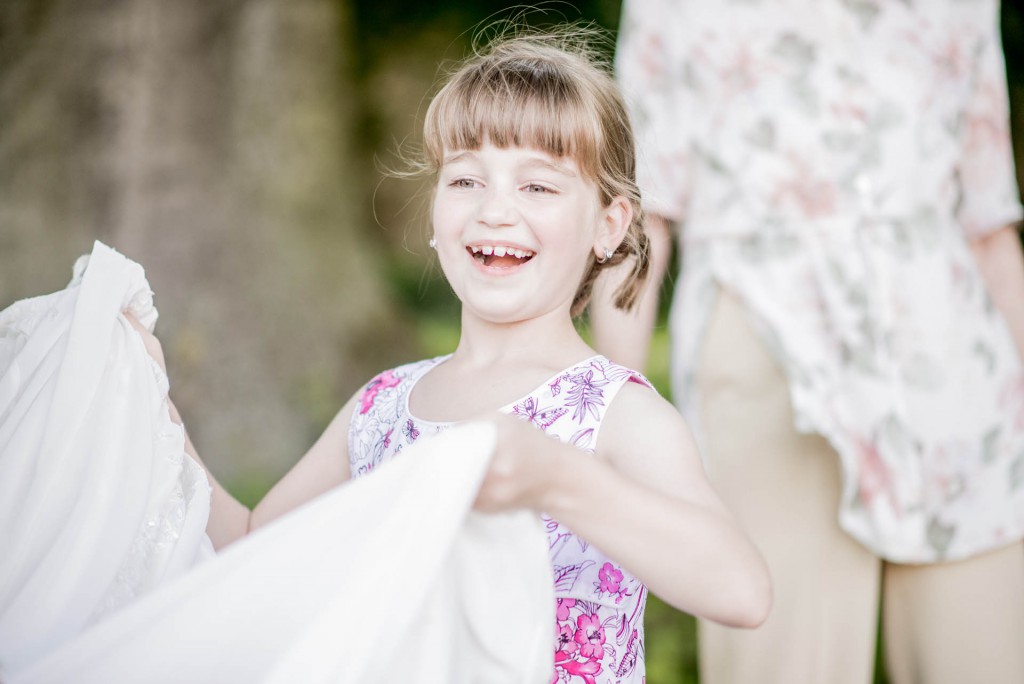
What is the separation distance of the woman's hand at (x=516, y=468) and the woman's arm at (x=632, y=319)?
0.86 meters

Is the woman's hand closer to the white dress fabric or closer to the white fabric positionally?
the white dress fabric

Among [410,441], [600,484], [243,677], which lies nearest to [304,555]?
[243,677]

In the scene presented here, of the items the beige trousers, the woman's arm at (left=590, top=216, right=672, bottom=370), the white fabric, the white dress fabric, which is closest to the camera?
the white dress fabric

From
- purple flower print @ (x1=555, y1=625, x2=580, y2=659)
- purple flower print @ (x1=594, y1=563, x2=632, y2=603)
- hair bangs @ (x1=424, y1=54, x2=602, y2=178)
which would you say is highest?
hair bangs @ (x1=424, y1=54, x2=602, y2=178)

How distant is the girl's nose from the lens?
1.49 meters

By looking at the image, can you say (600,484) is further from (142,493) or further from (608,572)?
(142,493)

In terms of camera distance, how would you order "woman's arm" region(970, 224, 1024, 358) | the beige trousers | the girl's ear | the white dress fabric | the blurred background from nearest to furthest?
the white dress fabric
the girl's ear
the beige trousers
"woman's arm" region(970, 224, 1024, 358)
the blurred background

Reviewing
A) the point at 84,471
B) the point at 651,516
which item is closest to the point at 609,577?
the point at 651,516

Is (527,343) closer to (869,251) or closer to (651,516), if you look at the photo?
(651,516)

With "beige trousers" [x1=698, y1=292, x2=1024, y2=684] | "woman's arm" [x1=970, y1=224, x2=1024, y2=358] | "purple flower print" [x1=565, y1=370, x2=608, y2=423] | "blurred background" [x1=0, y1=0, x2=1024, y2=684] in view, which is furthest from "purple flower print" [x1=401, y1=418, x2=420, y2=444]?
"blurred background" [x1=0, y1=0, x2=1024, y2=684]

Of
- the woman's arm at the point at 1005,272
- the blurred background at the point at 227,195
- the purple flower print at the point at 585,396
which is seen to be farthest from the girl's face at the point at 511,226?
the blurred background at the point at 227,195

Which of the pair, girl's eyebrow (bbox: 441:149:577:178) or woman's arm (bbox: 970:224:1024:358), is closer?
girl's eyebrow (bbox: 441:149:577:178)

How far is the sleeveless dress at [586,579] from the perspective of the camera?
1.43 m

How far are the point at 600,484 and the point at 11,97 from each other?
11.9 feet
